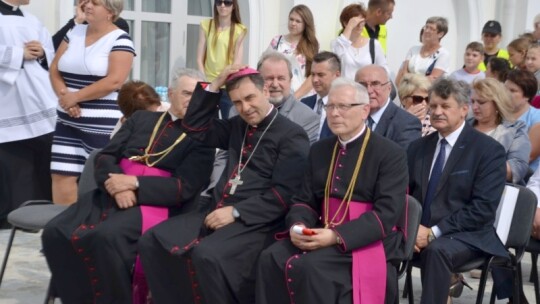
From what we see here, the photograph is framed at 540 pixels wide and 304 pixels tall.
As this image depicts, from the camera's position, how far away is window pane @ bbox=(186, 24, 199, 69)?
39.0ft

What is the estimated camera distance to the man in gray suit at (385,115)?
22.0 feet

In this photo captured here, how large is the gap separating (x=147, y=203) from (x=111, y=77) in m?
1.64

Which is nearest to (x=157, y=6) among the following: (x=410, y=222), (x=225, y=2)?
(x=225, y=2)

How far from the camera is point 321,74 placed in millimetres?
7277

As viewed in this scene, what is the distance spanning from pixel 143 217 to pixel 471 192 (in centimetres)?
177

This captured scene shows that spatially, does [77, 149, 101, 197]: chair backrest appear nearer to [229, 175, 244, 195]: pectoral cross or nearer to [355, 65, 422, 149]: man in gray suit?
[229, 175, 244, 195]: pectoral cross

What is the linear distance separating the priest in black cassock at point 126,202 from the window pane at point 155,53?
204 inches

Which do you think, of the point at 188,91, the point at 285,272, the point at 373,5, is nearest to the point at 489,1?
the point at 373,5

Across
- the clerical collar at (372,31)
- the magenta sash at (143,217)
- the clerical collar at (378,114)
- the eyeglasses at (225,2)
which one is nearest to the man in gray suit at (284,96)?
the clerical collar at (378,114)

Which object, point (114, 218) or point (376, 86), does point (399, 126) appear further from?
point (114, 218)

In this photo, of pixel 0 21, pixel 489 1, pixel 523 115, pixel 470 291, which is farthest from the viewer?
pixel 489 1

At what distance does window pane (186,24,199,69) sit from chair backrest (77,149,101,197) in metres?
5.45

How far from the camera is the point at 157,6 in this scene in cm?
1158

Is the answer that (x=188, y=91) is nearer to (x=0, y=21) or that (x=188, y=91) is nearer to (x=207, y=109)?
(x=207, y=109)
